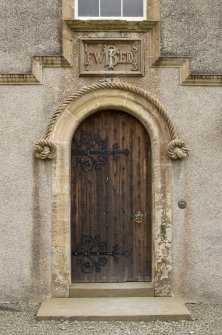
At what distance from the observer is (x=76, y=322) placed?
627 centimetres

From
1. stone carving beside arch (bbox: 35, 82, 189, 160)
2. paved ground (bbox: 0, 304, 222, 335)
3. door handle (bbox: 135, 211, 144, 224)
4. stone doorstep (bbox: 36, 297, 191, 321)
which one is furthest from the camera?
door handle (bbox: 135, 211, 144, 224)

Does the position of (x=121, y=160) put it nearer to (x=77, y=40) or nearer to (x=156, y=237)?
(x=156, y=237)

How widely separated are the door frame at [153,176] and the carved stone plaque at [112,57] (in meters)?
0.30

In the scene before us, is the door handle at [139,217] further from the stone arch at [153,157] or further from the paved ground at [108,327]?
the paved ground at [108,327]

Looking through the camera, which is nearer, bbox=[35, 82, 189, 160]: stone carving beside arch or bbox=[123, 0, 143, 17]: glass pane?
bbox=[35, 82, 189, 160]: stone carving beside arch

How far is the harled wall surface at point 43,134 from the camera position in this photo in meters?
7.06

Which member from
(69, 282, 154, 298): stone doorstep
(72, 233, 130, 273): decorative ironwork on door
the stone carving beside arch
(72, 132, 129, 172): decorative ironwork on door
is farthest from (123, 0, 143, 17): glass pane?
(69, 282, 154, 298): stone doorstep

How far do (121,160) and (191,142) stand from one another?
1081mm

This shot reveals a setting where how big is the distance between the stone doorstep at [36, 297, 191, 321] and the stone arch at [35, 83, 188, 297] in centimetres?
28

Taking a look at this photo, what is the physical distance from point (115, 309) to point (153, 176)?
1.98 meters

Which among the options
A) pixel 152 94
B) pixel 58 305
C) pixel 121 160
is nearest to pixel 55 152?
pixel 121 160

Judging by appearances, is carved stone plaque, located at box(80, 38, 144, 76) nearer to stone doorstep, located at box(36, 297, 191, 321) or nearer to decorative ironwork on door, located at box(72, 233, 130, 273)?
decorative ironwork on door, located at box(72, 233, 130, 273)

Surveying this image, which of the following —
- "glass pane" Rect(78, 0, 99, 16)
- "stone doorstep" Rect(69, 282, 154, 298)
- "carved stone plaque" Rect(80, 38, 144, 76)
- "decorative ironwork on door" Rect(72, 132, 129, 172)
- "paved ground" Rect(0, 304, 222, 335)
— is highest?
"glass pane" Rect(78, 0, 99, 16)

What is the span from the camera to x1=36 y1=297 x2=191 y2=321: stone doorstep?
6320 millimetres
